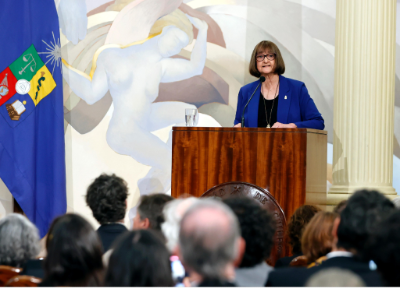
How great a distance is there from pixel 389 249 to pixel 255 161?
2.13 metres

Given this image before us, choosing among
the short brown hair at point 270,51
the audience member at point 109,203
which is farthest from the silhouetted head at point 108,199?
the short brown hair at point 270,51

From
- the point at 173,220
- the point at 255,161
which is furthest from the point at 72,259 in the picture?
the point at 255,161

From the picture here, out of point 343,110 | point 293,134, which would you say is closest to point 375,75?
point 343,110

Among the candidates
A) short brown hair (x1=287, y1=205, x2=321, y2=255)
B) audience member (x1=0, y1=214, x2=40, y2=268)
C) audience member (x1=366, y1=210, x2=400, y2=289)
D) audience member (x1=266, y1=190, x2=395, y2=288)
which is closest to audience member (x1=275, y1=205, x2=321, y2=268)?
short brown hair (x1=287, y1=205, x2=321, y2=255)

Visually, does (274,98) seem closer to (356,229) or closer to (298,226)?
(298,226)

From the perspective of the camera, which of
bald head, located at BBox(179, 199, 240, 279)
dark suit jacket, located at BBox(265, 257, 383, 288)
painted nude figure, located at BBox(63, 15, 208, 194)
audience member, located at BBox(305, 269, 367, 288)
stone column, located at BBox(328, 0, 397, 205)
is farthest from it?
painted nude figure, located at BBox(63, 15, 208, 194)

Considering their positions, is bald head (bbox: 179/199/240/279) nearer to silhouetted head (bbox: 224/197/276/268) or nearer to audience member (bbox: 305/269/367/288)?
audience member (bbox: 305/269/367/288)

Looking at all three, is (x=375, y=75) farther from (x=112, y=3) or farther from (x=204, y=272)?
(x=204, y=272)

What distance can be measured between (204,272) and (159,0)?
14.5 ft

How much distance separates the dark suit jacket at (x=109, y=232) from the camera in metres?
2.36

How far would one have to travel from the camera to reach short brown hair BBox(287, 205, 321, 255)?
98.7 inches

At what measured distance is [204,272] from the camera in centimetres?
121

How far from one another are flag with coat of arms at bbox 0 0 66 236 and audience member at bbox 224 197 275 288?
3370 millimetres

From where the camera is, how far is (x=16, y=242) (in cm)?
203
